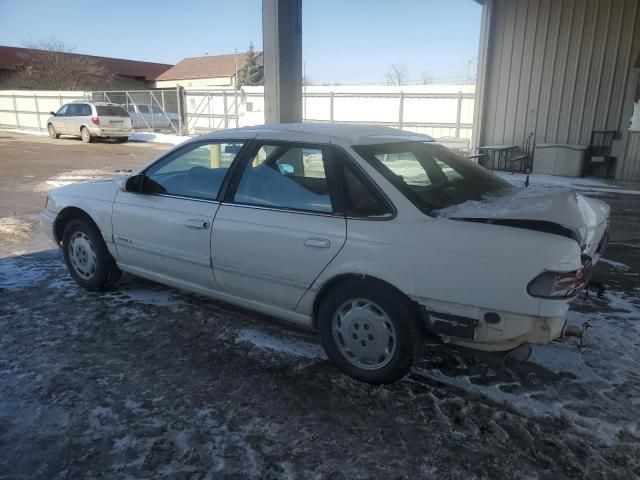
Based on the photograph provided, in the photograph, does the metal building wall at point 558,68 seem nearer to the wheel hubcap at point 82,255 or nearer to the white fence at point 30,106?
the wheel hubcap at point 82,255

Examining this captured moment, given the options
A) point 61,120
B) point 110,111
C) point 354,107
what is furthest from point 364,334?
point 61,120

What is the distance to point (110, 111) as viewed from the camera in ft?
72.1

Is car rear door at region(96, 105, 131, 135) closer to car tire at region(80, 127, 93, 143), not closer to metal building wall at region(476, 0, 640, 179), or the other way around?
car tire at region(80, 127, 93, 143)

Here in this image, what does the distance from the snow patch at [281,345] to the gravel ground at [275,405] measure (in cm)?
1

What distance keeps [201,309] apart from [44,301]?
1.36 metres

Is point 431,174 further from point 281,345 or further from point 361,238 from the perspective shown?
point 281,345

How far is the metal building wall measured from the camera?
11781 mm

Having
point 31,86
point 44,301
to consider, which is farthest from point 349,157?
point 31,86

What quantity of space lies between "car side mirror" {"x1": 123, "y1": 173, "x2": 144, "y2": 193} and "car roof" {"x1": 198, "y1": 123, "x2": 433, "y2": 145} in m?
0.63

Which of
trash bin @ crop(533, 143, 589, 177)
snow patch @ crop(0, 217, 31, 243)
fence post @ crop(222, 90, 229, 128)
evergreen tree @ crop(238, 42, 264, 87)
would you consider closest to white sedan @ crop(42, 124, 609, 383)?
snow patch @ crop(0, 217, 31, 243)

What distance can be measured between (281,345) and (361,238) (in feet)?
3.70

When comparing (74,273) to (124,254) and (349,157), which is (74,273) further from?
(349,157)

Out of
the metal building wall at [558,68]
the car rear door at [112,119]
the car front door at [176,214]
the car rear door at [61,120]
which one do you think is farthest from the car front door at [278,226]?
the car rear door at [61,120]

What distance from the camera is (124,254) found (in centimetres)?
419
